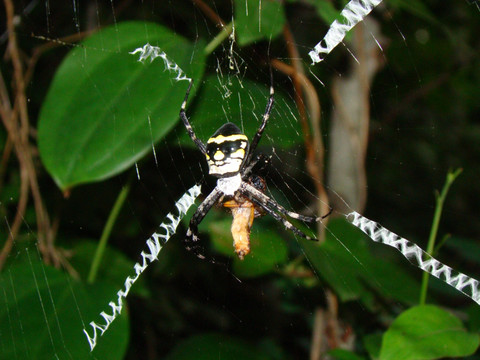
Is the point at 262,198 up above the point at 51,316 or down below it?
above

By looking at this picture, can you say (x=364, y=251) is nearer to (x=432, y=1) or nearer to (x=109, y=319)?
(x=109, y=319)

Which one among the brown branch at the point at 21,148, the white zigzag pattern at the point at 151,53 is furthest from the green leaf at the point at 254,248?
the brown branch at the point at 21,148

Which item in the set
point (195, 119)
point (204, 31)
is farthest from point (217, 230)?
point (204, 31)

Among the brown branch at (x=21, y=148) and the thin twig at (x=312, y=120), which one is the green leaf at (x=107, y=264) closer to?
the brown branch at (x=21, y=148)

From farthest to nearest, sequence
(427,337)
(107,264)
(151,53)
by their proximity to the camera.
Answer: (107,264) → (151,53) → (427,337)

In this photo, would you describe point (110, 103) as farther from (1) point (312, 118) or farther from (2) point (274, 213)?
(1) point (312, 118)

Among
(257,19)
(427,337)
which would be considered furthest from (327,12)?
(427,337)

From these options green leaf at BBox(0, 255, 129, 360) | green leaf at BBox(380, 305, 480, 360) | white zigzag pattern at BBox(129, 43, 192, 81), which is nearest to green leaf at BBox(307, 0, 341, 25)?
white zigzag pattern at BBox(129, 43, 192, 81)
